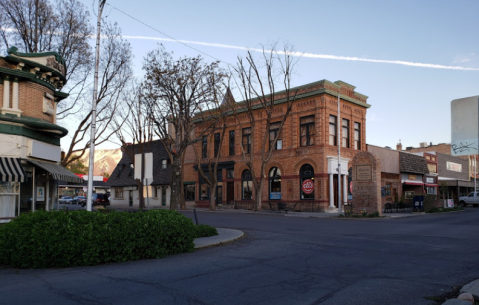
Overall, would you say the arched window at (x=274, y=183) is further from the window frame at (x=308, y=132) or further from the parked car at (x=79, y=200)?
the parked car at (x=79, y=200)

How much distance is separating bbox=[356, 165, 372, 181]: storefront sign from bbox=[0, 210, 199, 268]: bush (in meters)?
20.5

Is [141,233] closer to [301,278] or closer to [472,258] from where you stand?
[301,278]

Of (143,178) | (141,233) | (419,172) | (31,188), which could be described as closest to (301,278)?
(141,233)

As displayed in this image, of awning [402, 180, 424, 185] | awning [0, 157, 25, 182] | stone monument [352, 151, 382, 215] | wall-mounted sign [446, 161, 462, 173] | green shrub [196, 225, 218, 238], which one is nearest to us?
green shrub [196, 225, 218, 238]

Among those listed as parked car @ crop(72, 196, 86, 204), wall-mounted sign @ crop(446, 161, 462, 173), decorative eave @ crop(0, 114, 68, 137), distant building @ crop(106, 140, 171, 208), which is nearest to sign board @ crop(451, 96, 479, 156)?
decorative eave @ crop(0, 114, 68, 137)

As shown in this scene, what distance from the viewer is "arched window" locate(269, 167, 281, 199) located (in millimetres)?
37847

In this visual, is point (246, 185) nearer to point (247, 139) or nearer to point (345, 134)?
point (247, 139)

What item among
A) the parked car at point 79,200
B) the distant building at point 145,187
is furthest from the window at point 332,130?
the parked car at point 79,200

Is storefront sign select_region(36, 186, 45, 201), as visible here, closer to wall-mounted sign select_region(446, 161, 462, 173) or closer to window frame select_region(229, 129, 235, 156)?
window frame select_region(229, 129, 235, 156)

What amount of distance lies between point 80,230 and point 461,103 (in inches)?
321

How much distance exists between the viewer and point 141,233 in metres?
10.4

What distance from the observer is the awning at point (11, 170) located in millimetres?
15744

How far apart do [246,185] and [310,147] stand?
335 inches

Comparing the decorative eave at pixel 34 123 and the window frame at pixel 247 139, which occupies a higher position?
the window frame at pixel 247 139
